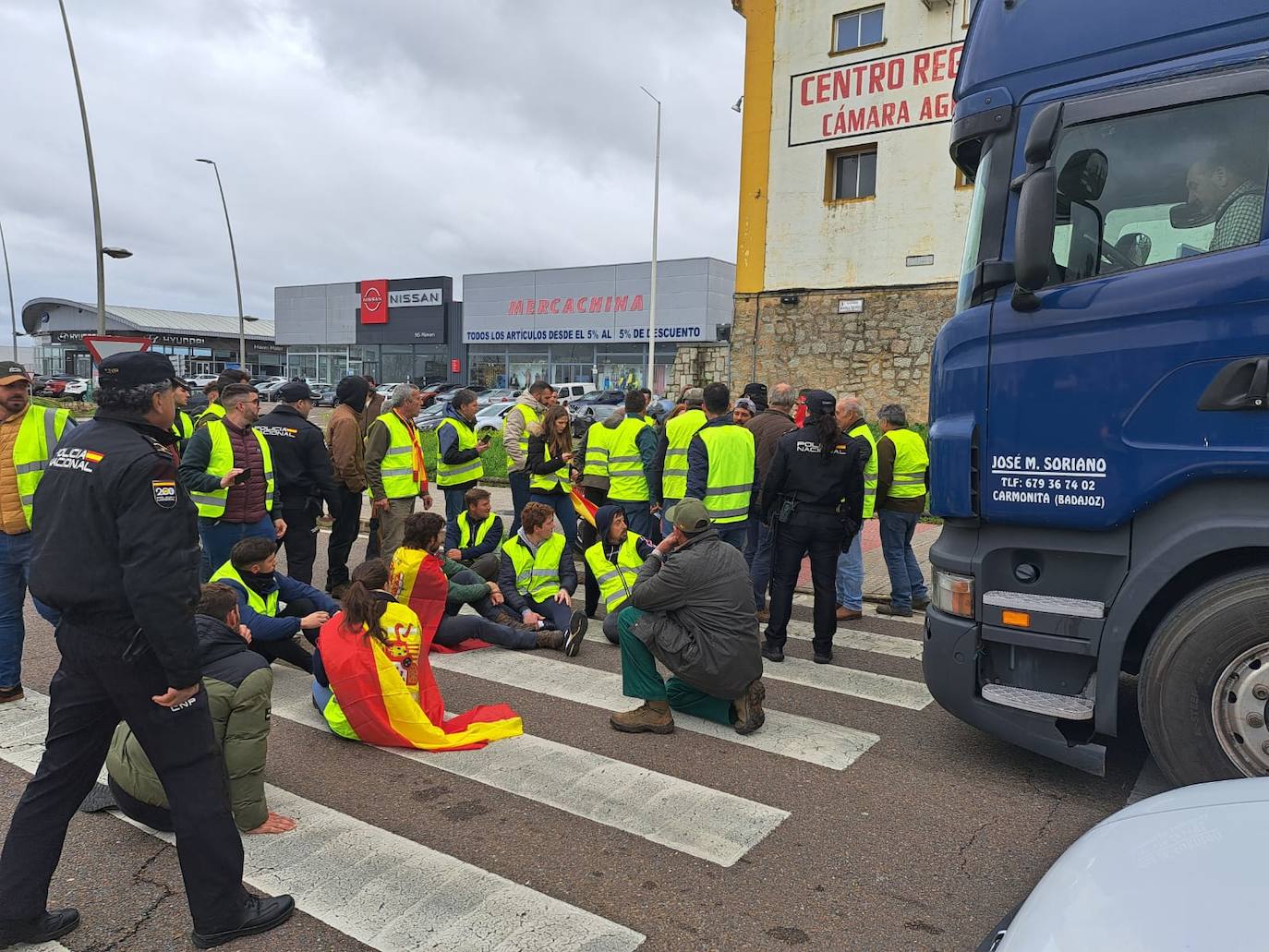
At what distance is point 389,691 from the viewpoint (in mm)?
4445

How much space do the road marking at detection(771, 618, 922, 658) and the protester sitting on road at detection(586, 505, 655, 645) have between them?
1.42 metres

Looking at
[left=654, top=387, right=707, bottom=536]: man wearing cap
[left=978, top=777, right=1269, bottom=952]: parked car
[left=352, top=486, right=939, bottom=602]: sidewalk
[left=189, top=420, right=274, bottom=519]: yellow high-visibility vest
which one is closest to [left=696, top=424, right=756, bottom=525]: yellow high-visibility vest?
[left=654, top=387, right=707, bottom=536]: man wearing cap

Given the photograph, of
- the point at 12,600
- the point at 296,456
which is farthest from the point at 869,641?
the point at 12,600

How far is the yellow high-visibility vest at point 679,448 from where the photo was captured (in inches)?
293

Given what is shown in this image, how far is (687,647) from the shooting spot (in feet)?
15.6

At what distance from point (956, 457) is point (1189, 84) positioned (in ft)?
5.99

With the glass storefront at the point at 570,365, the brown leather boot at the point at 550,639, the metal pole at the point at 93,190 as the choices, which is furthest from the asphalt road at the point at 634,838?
the glass storefront at the point at 570,365

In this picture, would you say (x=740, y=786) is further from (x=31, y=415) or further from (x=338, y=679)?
(x=31, y=415)

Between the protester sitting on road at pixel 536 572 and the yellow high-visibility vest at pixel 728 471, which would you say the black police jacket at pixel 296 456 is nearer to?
the protester sitting on road at pixel 536 572

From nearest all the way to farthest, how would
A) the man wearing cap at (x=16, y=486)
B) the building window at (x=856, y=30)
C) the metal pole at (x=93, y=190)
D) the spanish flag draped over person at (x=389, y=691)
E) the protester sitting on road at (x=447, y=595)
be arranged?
the spanish flag draped over person at (x=389, y=691) → the man wearing cap at (x=16, y=486) → the protester sitting on road at (x=447, y=595) → the metal pole at (x=93, y=190) → the building window at (x=856, y=30)

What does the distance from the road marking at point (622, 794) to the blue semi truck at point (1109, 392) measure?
1258 millimetres

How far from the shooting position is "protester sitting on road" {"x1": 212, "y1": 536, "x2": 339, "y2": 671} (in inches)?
209

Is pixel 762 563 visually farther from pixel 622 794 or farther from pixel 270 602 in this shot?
pixel 270 602

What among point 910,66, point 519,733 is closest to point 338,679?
point 519,733
